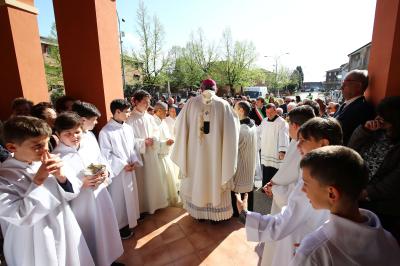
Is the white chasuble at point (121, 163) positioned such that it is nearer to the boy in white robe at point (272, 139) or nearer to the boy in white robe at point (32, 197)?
the boy in white robe at point (32, 197)

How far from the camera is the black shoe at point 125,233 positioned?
338 centimetres

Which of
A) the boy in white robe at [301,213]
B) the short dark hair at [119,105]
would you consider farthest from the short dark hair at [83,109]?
the boy in white robe at [301,213]

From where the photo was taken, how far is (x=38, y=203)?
1708 mm

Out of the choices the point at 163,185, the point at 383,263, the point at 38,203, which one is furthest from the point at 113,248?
the point at 383,263

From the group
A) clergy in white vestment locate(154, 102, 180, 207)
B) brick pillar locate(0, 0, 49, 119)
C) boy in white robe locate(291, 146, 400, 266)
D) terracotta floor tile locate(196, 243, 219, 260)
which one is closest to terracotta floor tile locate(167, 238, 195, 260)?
terracotta floor tile locate(196, 243, 219, 260)

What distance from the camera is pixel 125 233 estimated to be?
342 cm

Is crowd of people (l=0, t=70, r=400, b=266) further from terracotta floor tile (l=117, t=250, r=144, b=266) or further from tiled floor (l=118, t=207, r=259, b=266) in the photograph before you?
terracotta floor tile (l=117, t=250, r=144, b=266)

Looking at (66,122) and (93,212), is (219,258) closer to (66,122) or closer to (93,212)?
(93,212)

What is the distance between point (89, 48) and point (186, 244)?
3135 mm

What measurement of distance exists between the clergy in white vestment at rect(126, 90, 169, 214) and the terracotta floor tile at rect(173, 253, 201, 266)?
123 centimetres

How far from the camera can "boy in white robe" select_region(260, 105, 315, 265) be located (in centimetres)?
206

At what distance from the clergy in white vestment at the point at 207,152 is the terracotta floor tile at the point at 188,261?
2.39 ft

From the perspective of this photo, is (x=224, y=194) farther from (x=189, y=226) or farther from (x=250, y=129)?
(x=250, y=129)

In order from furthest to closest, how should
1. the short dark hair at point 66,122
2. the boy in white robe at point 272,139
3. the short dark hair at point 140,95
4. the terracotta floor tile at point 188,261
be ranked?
1. the boy in white robe at point 272,139
2. the short dark hair at point 140,95
3. the terracotta floor tile at point 188,261
4. the short dark hair at point 66,122
